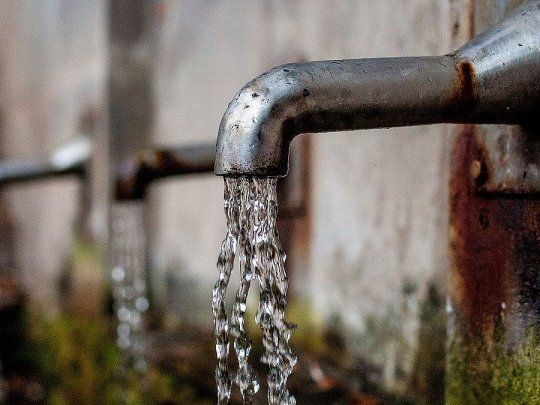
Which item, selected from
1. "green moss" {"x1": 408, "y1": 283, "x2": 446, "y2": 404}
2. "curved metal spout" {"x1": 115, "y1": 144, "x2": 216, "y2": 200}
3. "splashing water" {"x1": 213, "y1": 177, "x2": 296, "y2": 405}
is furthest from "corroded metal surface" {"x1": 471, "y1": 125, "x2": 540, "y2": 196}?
"curved metal spout" {"x1": 115, "y1": 144, "x2": 216, "y2": 200}

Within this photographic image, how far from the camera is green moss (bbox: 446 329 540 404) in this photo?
1.19 meters

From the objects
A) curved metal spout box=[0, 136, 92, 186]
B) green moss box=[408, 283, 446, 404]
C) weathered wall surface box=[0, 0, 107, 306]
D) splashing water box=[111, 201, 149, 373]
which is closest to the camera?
green moss box=[408, 283, 446, 404]

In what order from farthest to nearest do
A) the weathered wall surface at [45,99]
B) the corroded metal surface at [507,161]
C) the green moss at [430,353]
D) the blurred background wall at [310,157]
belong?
the weathered wall surface at [45,99] < the blurred background wall at [310,157] < the green moss at [430,353] < the corroded metal surface at [507,161]

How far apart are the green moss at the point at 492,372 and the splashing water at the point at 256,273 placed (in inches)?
13.2

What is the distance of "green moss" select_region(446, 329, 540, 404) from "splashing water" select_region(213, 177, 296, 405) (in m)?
0.34

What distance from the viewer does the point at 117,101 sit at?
11.5 feet

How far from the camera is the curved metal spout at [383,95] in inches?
38.3

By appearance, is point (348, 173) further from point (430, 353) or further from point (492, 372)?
point (492, 372)

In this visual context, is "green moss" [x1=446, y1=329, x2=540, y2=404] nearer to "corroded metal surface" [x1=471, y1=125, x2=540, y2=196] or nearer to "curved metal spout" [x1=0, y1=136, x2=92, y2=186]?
"corroded metal surface" [x1=471, y1=125, x2=540, y2=196]

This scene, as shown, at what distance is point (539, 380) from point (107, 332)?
8.42ft

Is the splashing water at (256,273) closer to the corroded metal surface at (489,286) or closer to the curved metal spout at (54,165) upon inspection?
the corroded metal surface at (489,286)

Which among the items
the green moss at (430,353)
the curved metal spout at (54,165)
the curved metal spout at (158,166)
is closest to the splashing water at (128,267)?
the curved metal spout at (54,165)

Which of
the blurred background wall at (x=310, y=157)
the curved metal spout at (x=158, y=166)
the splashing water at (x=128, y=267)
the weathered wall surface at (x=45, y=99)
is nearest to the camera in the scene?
the blurred background wall at (x=310, y=157)

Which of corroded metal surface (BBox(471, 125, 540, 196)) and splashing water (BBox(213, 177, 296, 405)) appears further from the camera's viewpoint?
corroded metal surface (BBox(471, 125, 540, 196))
